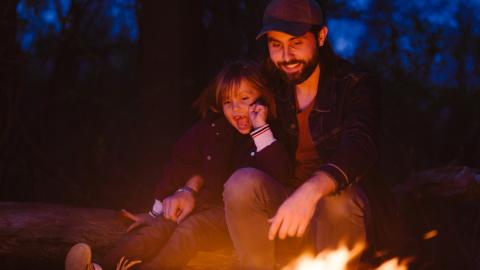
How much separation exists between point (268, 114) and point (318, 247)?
2.92ft

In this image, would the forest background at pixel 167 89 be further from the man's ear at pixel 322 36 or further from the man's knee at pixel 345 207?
the man's knee at pixel 345 207

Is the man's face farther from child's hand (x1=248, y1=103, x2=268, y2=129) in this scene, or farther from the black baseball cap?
child's hand (x1=248, y1=103, x2=268, y2=129)

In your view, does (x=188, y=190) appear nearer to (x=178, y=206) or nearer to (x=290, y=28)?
(x=178, y=206)

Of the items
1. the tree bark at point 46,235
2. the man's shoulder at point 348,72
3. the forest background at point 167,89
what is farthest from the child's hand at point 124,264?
the forest background at point 167,89

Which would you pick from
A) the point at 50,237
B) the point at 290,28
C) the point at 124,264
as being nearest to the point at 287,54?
the point at 290,28

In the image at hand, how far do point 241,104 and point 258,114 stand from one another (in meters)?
0.31

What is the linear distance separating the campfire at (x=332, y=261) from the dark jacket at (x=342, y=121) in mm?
334

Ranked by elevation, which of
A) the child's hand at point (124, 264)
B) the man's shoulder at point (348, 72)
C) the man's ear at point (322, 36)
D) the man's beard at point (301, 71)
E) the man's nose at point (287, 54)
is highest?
the man's ear at point (322, 36)

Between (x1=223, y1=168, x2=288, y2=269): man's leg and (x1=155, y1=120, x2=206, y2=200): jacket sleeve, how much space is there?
86 centimetres

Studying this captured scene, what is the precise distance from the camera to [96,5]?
772 cm

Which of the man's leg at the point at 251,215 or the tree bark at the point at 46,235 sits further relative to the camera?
the tree bark at the point at 46,235

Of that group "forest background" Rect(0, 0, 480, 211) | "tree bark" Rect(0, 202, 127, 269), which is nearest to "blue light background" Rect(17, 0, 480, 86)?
"forest background" Rect(0, 0, 480, 211)

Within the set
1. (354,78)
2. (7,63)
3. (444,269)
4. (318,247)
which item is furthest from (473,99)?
(7,63)

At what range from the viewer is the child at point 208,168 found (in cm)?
349
